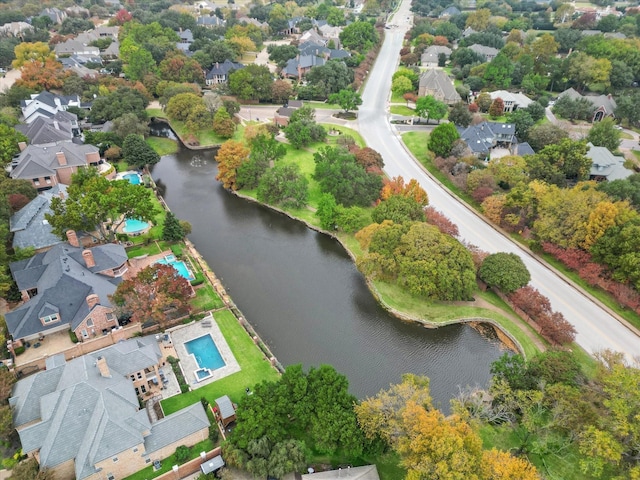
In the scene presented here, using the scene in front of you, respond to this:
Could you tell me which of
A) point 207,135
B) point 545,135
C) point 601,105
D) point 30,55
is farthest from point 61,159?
point 601,105

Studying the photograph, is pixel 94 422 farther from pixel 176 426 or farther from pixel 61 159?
pixel 61 159

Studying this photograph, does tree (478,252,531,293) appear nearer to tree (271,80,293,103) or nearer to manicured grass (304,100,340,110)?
manicured grass (304,100,340,110)

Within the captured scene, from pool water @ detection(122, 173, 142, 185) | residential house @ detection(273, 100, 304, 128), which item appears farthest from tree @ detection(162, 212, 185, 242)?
residential house @ detection(273, 100, 304, 128)

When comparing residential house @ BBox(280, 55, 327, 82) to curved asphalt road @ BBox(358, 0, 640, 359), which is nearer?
curved asphalt road @ BBox(358, 0, 640, 359)

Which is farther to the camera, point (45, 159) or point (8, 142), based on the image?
point (8, 142)

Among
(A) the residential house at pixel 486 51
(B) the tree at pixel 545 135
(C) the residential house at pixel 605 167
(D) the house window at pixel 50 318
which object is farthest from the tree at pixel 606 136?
(D) the house window at pixel 50 318

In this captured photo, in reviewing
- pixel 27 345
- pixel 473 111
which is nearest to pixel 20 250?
pixel 27 345
